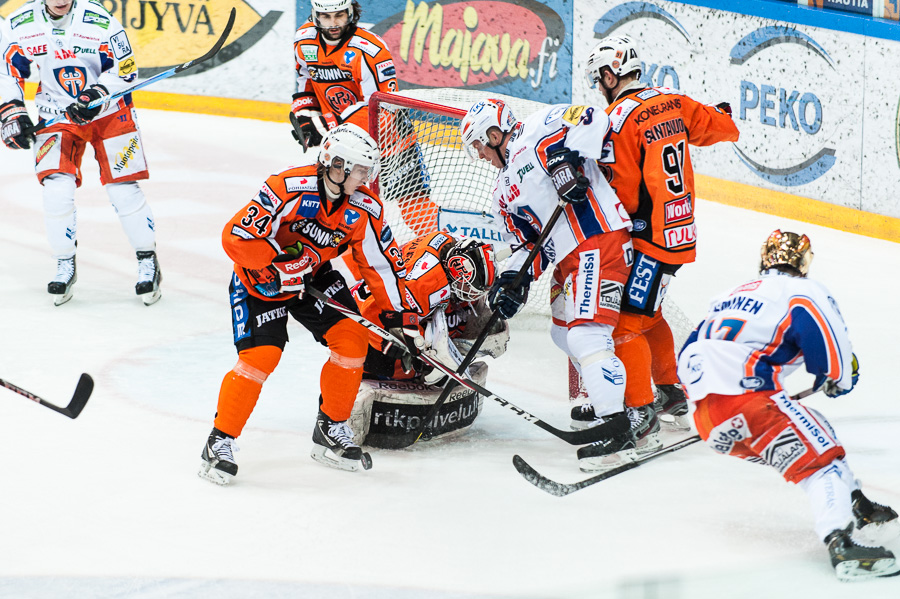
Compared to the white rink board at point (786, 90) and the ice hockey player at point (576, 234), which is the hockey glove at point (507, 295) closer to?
the ice hockey player at point (576, 234)

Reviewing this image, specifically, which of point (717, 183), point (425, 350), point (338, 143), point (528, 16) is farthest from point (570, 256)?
point (528, 16)

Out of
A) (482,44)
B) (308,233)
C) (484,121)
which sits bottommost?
(482,44)

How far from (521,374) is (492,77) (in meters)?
4.26

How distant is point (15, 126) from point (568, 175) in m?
2.98

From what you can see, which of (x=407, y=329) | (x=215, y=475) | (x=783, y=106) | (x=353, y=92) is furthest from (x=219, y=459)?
(x=783, y=106)

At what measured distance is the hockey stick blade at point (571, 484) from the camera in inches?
131

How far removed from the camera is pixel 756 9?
6.92 metres

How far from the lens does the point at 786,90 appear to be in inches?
267

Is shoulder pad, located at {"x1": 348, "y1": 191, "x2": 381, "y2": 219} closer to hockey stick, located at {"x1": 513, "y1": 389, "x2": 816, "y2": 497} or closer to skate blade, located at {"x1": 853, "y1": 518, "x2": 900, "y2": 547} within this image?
hockey stick, located at {"x1": 513, "y1": 389, "x2": 816, "y2": 497}

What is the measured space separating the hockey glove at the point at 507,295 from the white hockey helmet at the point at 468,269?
0.13m

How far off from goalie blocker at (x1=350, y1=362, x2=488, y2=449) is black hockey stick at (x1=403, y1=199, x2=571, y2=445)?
2 cm

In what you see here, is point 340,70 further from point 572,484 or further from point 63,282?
point 572,484

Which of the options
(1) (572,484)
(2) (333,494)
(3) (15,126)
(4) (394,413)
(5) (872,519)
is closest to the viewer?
(5) (872,519)

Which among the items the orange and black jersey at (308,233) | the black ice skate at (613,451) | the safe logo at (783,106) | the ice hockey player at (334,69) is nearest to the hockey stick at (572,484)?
the black ice skate at (613,451)
